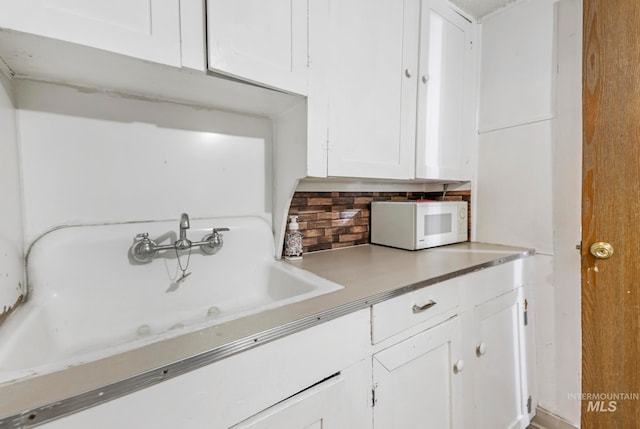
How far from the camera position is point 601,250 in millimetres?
1131

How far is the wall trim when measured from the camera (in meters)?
1.41

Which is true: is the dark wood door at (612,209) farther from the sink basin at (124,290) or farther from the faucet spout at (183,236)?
the faucet spout at (183,236)

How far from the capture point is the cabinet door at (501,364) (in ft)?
4.01

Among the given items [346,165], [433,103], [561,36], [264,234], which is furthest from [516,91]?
[264,234]

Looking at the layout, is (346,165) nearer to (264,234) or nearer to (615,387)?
(264,234)

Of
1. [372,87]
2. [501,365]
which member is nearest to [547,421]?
[501,365]

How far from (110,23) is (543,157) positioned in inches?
72.7

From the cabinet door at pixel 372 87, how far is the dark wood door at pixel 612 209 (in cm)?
71

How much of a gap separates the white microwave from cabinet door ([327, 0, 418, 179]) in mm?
214

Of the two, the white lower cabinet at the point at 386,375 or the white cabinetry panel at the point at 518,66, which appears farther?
the white cabinetry panel at the point at 518,66

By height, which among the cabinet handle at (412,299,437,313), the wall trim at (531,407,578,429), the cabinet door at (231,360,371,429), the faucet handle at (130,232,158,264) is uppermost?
the faucet handle at (130,232,158,264)

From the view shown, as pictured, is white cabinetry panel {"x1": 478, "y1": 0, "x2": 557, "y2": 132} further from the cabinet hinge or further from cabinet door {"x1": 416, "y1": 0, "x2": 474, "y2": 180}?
the cabinet hinge

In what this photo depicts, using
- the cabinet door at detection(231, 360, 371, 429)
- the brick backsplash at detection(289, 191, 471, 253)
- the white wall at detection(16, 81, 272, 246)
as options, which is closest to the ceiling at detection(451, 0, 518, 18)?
the brick backsplash at detection(289, 191, 471, 253)

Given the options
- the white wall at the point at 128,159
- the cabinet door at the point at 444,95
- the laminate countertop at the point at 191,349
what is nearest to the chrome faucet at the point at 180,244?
the white wall at the point at 128,159
